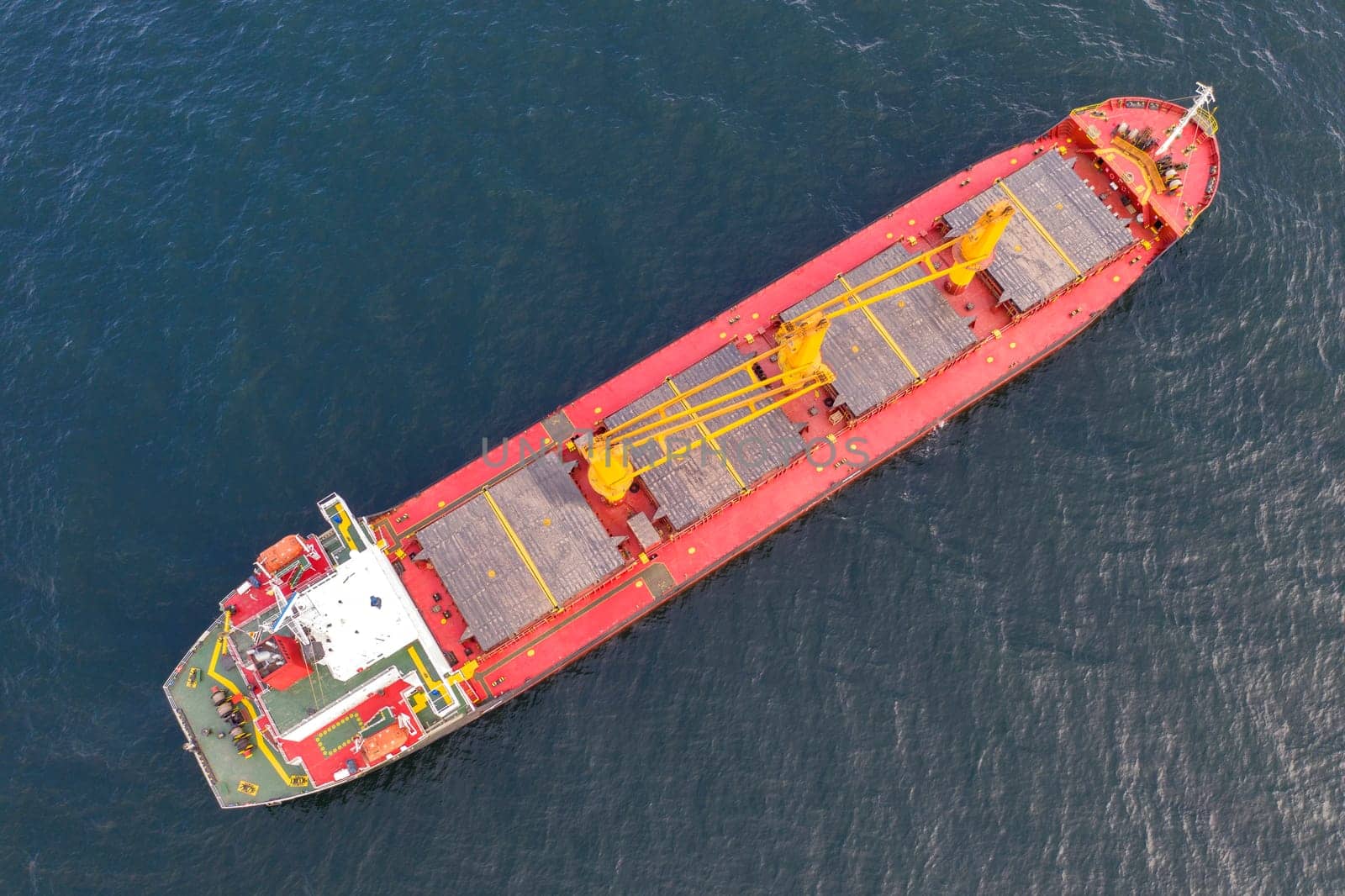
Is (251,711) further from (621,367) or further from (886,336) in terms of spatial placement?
(886,336)

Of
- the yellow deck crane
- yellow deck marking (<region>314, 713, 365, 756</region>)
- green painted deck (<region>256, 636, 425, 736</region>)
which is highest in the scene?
the yellow deck crane

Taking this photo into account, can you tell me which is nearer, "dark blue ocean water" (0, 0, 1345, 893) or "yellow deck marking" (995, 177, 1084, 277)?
"dark blue ocean water" (0, 0, 1345, 893)

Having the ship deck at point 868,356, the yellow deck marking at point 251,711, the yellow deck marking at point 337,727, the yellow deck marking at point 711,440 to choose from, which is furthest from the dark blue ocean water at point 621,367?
the yellow deck marking at point 711,440

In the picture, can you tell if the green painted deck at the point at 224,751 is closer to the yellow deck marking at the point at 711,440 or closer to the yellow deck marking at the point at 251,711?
the yellow deck marking at the point at 251,711

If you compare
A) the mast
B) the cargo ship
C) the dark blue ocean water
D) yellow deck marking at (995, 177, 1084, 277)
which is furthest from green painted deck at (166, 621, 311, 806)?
the mast

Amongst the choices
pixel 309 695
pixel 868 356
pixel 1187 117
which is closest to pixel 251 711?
pixel 309 695

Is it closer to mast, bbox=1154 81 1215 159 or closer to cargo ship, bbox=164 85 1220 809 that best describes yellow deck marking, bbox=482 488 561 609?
cargo ship, bbox=164 85 1220 809

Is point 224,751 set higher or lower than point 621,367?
lower
